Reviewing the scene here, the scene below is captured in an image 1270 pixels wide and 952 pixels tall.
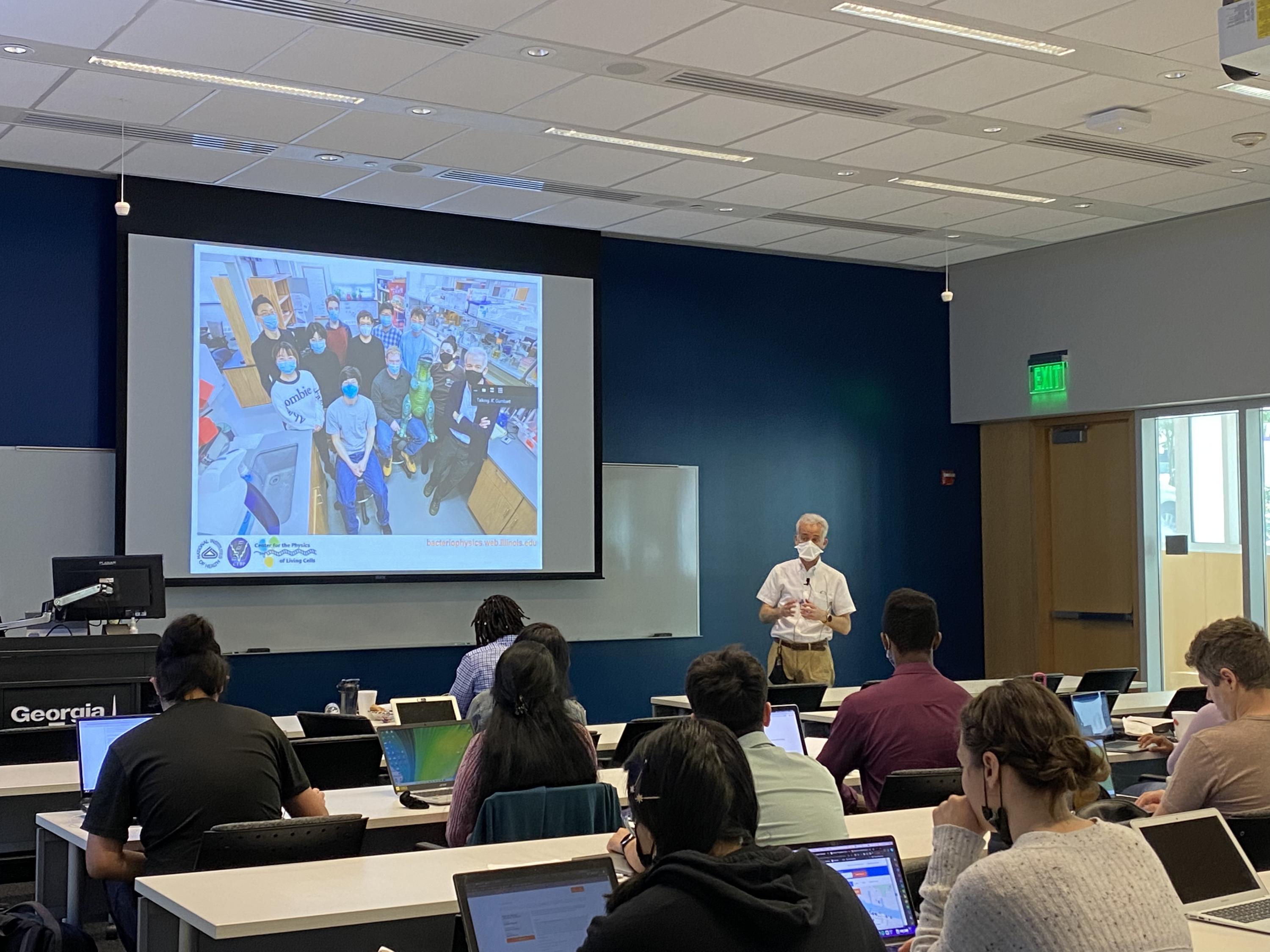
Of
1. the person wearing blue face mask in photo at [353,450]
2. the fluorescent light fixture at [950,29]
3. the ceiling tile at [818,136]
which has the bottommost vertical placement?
the person wearing blue face mask in photo at [353,450]

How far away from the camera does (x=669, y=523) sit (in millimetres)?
10031

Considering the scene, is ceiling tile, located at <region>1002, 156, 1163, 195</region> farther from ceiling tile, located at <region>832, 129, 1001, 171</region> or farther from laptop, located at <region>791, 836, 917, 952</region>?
laptop, located at <region>791, 836, 917, 952</region>

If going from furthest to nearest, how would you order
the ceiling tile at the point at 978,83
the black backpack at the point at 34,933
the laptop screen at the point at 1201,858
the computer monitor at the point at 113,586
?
the computer monitor at the point at 113,586
the ceiling tile at the point at 978,83
the laptop screen at the point at 1201,858
the black backpack at the point at 34,933

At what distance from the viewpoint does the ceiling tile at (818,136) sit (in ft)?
23.5

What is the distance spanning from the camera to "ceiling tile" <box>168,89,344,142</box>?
262 inches

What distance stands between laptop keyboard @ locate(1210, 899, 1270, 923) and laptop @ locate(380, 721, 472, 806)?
95.5 inches

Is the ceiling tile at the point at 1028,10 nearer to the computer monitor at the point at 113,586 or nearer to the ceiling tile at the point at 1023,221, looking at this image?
the ceiling tile at the point at 1023,221

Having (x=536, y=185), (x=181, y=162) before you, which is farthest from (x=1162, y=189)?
(x=181, y=162)

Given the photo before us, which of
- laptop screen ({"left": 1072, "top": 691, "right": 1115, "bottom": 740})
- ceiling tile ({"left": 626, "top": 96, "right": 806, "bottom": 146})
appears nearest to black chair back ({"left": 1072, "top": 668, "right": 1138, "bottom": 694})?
laptop screen ({"left": 1072, "top": 691, "right": 1115, "bottom": 740})

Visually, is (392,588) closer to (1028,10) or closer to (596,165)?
(596,165)

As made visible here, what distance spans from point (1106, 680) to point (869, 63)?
356 centimetres

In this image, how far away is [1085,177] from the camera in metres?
8.34

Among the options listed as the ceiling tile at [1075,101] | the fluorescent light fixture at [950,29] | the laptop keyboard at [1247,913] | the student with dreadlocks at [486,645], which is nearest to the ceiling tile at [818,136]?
the ceiling tile at [1075,101]

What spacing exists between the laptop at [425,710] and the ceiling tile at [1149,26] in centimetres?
381
